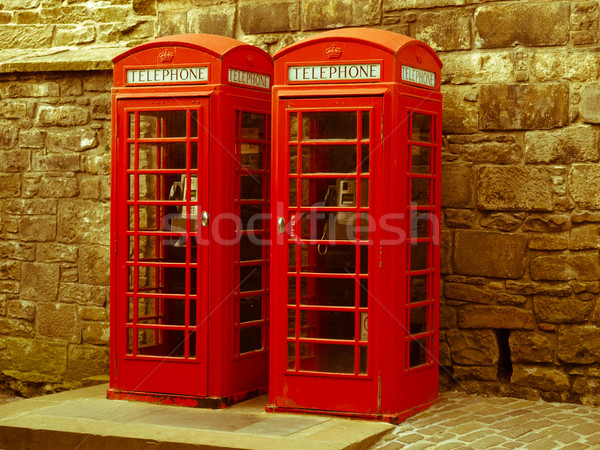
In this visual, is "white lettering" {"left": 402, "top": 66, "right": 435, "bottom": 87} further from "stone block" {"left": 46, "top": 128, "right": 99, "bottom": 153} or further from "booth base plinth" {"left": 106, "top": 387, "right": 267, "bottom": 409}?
"stone block" {"left": 46, "top": 128, "right": 99, "bottom": 153}

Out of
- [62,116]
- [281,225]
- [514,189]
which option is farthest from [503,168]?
[62,116]

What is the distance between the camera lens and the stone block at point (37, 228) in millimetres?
7957

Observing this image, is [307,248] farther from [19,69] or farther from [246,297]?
[19,69]

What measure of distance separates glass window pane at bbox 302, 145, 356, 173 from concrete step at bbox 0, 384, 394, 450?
1.58 metres

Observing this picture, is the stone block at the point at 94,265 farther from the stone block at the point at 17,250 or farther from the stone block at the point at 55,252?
the stone block at the point at 17,250

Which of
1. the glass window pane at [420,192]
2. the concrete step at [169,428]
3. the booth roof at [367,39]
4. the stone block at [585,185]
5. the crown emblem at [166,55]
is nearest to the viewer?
the concrete step at [169,428]

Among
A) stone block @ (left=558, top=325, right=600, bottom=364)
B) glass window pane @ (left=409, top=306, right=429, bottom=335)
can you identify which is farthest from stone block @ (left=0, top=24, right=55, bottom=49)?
stone block @ (left=558, top=325, right=600, bottom=364)

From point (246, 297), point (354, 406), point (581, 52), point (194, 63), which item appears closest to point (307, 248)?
point (246, 297)

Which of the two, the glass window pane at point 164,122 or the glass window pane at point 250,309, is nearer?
the glass window pane at point 164,122

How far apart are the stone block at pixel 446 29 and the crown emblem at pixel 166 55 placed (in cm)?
187

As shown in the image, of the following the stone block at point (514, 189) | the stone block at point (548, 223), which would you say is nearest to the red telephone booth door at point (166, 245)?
the stone block at point (514, 189)

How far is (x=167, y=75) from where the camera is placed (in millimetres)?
6152

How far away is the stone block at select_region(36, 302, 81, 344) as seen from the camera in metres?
7.89

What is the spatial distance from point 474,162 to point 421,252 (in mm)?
925
